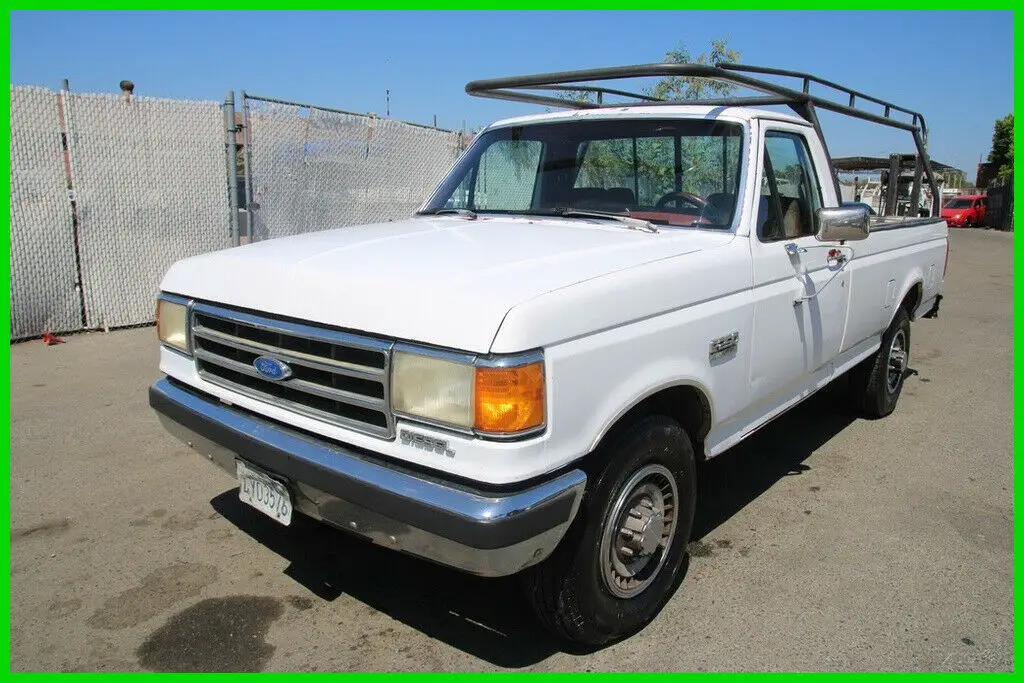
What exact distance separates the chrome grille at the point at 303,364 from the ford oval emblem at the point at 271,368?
0.02 metres

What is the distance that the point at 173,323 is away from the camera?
128 inches

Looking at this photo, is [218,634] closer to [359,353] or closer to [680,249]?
[359,353]

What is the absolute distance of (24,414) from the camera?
5.25 meters

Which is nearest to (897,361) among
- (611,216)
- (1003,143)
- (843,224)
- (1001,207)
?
(843,224)

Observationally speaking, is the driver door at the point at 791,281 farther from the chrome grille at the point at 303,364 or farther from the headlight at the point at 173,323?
the headlight at the point at 173,323

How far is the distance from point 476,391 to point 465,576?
4.87 ft

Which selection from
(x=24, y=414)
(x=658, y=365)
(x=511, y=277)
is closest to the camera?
(x=511, y=277)

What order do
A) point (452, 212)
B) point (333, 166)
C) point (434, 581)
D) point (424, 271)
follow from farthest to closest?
1. point (333, 166)
2. point (452, 212)
3. point (434, 581)
4. point (424, 271)

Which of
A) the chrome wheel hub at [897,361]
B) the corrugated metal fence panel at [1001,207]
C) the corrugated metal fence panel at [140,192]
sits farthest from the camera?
the corrugated metal fence panel at [1001,207]

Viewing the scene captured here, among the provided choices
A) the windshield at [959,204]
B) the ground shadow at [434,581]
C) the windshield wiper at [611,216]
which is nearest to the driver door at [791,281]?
the windshield wiper at [611,216]

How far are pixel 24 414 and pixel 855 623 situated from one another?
5.29 metres

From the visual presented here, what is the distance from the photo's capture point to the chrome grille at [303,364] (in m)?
2.45

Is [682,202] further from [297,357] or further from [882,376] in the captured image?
[882,376]

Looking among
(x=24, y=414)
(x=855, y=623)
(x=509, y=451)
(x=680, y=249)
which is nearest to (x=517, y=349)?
(x=509, y=451)
